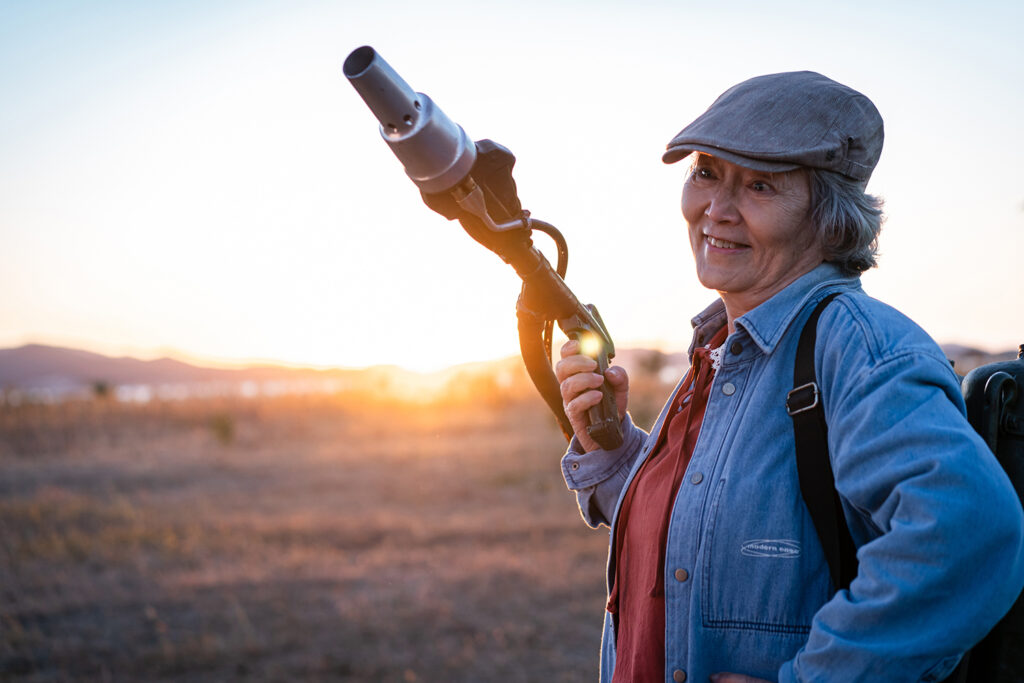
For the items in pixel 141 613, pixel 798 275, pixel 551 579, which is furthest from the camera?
pixel 551 579

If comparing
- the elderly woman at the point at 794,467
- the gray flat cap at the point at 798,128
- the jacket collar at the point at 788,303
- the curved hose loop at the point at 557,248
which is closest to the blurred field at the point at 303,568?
the curved hose loop at the point at 557,248

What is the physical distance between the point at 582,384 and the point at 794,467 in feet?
2.40

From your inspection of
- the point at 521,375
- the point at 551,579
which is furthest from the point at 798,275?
the point at 521,375

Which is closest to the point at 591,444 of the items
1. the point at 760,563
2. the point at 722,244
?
the point at 722,244

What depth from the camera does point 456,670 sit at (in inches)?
224

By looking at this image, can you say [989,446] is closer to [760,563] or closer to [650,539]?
[760,563]

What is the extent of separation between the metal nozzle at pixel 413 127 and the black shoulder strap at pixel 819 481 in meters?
0.88

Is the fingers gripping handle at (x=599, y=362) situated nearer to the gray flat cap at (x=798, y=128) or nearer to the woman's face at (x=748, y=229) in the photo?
the woman's face at (x=748, y=229)

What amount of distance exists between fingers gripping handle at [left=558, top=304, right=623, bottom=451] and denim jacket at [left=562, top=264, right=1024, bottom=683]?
1.59 ft

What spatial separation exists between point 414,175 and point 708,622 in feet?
3.70

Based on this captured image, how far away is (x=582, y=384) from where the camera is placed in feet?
6.79

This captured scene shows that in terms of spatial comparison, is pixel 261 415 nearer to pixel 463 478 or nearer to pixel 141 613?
pixel 463 478

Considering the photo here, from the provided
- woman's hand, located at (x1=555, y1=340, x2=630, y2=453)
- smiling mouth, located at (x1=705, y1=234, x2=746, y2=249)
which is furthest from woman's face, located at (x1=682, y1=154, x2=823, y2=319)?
woman's hand, located at (x1=555, y1=340, x2=630, y2=453)

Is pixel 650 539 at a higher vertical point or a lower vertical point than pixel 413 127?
lower
